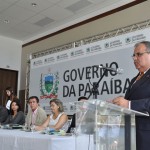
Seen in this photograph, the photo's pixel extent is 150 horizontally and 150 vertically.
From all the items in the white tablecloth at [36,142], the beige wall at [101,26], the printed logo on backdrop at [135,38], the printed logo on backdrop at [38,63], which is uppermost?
the beige wall at [101,26]

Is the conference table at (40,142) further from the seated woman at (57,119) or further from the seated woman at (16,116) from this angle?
the seated woman at (16,116)

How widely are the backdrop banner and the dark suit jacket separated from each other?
2.29 m

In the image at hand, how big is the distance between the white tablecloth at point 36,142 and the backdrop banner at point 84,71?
5.65 feet

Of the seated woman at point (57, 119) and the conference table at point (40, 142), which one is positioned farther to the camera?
the seated woman at point (57, 119)

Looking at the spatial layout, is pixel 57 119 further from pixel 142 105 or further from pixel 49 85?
pixel 142 105

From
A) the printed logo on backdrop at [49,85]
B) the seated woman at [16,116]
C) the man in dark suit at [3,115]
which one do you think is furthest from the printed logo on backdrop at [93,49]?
the man in dark suit at [3,115]

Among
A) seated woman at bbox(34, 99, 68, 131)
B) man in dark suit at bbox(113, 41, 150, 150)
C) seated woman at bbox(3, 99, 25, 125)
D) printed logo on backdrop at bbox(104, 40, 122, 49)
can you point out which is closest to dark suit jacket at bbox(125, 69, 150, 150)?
man in dark suit at bbox(113, 41, 150, 150)

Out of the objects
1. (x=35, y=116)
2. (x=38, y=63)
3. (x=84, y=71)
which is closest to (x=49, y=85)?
(x=38, y=63)

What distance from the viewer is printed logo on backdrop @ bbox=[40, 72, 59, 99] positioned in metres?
5.68

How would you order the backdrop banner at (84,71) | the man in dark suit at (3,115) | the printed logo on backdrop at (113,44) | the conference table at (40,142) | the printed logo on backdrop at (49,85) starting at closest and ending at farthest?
the conference table at (40,142) < the backdrop banner at (84,71) < the man in dark suit at (3,115) < the printed logo on backdrop at (113,44) < the printed logo on backdrop at (49,85)

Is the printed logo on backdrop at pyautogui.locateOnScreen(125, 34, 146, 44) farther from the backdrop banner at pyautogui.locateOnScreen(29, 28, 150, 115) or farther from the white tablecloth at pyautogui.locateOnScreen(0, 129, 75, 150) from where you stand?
the white tablecloth at pyautogui.locateOnScreen(0, 129, 75, 150)

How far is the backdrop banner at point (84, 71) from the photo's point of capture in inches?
166

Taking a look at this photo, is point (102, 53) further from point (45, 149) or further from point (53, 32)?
point (45, 149)

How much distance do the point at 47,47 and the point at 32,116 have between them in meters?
3.08
